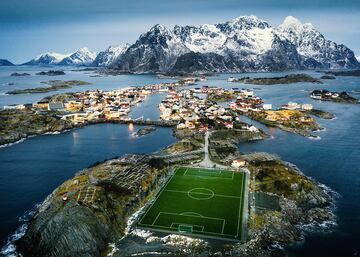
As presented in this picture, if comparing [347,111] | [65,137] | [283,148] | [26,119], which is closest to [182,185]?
[283,148]

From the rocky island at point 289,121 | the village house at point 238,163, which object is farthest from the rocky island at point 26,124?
the village house at point 238,163

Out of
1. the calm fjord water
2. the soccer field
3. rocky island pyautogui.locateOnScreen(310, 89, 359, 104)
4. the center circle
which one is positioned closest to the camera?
the soccer field

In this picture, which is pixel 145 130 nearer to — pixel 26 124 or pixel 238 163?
pixel 26 124

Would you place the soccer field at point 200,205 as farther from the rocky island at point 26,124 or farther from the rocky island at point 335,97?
the rocky island at point 335,97

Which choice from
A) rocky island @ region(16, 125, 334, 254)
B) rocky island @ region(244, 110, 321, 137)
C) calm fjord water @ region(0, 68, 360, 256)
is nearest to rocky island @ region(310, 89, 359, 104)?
calm fjord water @ region(0, 68, 360, 256)

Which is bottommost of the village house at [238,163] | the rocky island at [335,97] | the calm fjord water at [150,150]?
the calm fjord water at [150,150]

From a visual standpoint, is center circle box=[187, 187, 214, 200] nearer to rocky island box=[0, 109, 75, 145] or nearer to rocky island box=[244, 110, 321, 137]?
rocky island box=[244, 110, 321, 137]

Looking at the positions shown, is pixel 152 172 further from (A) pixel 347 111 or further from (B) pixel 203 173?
(A) pixel 347 111
